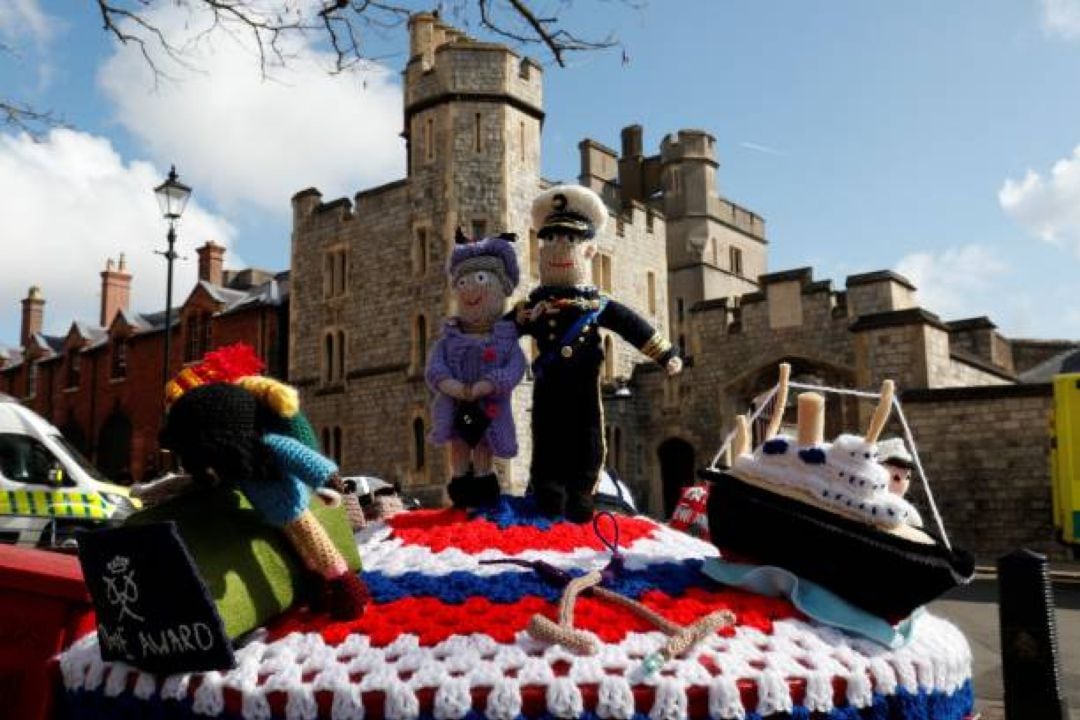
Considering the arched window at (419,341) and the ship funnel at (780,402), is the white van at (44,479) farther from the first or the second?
the arched window at (419,341)

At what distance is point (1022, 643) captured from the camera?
454cm

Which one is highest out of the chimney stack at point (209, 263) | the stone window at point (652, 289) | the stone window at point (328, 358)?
the chimney stack at point (209, 263)

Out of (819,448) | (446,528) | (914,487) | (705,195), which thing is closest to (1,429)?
(446,528)

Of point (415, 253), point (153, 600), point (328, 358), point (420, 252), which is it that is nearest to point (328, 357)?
point (328, 358)

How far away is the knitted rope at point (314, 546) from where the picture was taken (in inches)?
87.5

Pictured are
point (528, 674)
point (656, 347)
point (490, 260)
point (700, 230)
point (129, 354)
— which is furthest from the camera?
point (700, 230)

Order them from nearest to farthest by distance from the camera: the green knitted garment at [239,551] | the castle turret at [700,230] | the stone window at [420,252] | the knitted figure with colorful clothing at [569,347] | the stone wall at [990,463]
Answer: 1. the green knitted garment at [239,551]
2. the knitted figure with colorful clothing at [569,347]
3. the stone wall at [990,463]
4. the stone window at [420,252]
5. the castle turret at [700,230]

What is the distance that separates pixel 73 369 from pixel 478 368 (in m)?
40.9

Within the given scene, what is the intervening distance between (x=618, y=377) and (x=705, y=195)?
22.2 metres

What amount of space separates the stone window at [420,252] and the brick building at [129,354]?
655cm

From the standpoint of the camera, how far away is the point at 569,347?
314 cm

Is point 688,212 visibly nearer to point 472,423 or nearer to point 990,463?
point 990,463

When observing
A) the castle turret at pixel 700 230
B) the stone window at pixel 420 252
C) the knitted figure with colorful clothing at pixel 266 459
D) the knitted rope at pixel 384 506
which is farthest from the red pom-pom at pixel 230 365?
the castle turret at pixel 700 230

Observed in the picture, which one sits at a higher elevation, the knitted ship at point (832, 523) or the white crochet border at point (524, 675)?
the knitted ship at point (832, 523)
